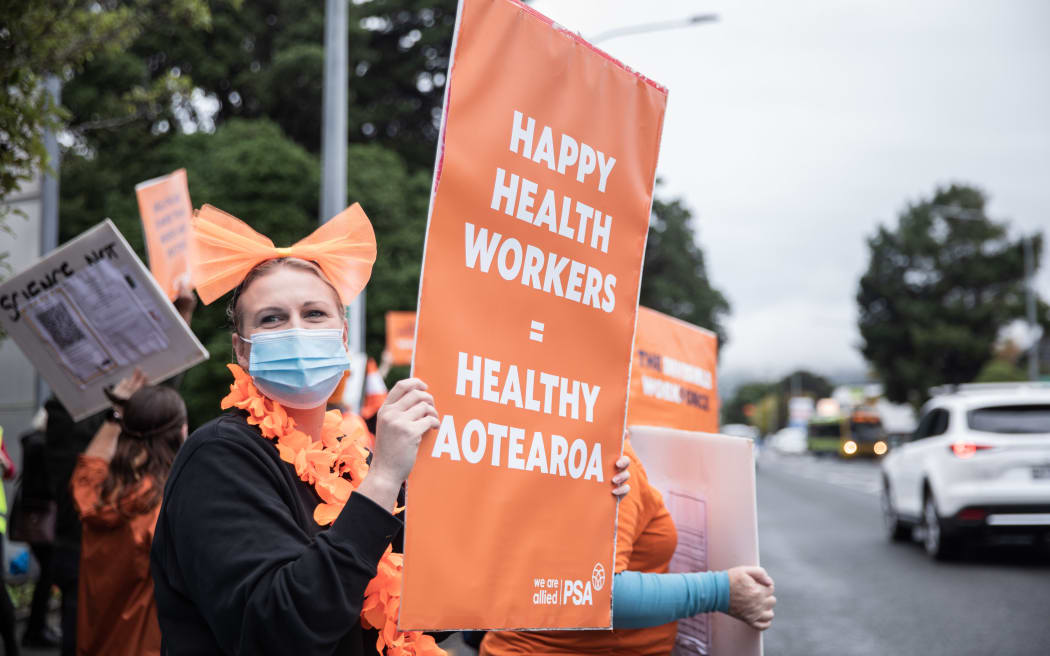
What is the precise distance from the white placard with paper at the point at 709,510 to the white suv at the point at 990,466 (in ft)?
25.8

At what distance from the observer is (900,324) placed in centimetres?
6122

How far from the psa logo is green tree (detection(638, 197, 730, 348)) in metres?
42.1

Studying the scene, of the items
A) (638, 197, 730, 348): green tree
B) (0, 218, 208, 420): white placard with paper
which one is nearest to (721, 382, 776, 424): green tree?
(638, 197, 730, 348): green tree

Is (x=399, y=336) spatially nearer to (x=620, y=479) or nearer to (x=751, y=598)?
(x=751, y=598)

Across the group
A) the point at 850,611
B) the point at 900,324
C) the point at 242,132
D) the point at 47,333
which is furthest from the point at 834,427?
the point at 47,333

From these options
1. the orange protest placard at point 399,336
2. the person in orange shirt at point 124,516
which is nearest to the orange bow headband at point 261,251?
the person in orange shirt at point 124,516

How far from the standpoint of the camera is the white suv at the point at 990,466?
9.54 meters

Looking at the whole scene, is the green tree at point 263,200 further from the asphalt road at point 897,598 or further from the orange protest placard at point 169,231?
the orange protest placard at point 169,231

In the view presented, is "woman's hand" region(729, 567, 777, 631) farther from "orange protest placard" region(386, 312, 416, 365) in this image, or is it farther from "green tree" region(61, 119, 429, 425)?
"green tree" region(61, 119, 429, 425)

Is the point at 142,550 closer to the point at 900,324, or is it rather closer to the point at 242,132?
the point at 242,132

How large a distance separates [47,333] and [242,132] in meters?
16.7

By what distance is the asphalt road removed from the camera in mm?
6852

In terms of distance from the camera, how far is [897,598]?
28.5 feet

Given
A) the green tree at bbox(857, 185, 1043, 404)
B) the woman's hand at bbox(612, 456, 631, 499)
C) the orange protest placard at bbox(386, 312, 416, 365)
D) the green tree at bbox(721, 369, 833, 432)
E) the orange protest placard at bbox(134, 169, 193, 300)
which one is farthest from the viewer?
the green tree at bbox(721, 369, 833, 432)
